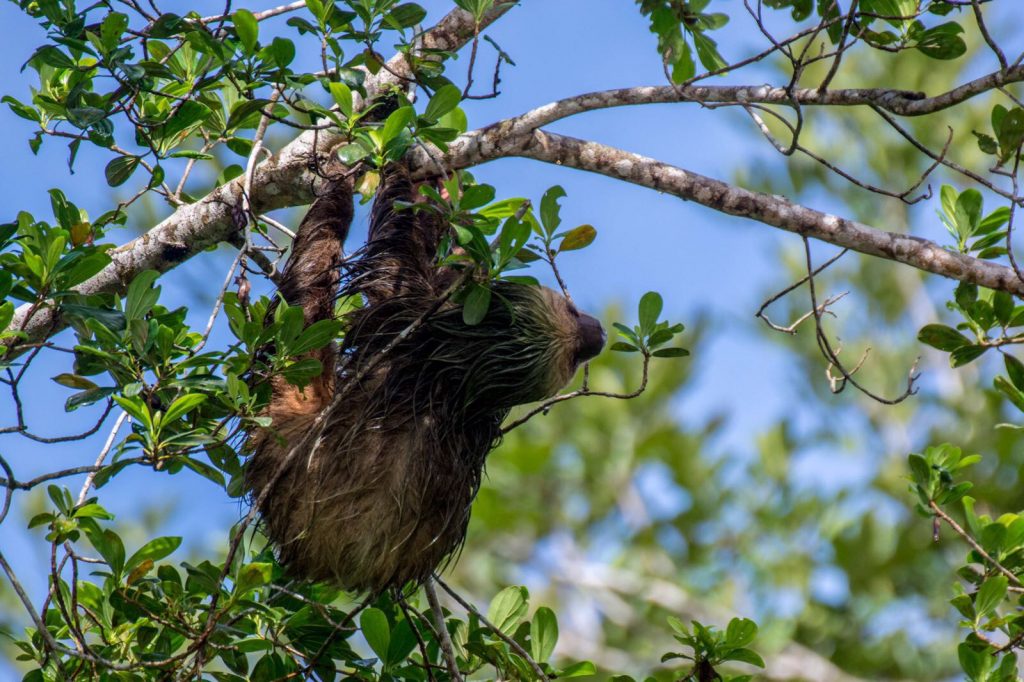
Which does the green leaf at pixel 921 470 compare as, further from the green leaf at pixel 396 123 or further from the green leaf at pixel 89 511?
the green leaf at pixel 89 511

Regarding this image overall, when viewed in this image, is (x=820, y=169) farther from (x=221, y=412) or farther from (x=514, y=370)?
(x=221, y=412)

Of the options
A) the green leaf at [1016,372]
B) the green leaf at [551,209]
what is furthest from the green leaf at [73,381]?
the green leaf at [1016,372]

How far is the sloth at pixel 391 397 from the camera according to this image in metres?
3.92

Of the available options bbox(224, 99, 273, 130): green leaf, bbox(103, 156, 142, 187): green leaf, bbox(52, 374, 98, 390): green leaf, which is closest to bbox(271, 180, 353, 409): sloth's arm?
bbox(224, 99, 273, 130): green leaf

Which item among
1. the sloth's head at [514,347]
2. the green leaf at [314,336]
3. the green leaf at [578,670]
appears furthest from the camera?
the sloth's head at [514,347]

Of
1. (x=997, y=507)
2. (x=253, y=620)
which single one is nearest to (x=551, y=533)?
(x=997, y=507)

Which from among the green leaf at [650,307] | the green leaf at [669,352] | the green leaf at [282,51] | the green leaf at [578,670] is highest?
the green leaf at [282,51]

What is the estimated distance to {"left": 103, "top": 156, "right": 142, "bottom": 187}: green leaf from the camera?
395 centimetres

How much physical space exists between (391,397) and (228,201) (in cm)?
111

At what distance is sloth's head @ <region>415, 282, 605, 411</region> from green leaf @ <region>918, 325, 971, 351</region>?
4.80 feet

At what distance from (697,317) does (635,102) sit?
12.9 m

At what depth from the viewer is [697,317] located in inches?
658

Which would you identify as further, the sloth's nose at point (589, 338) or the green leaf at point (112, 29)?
the sloth's nose at point (589, 338)

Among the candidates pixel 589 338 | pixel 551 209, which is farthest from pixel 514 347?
pixel 551 209
